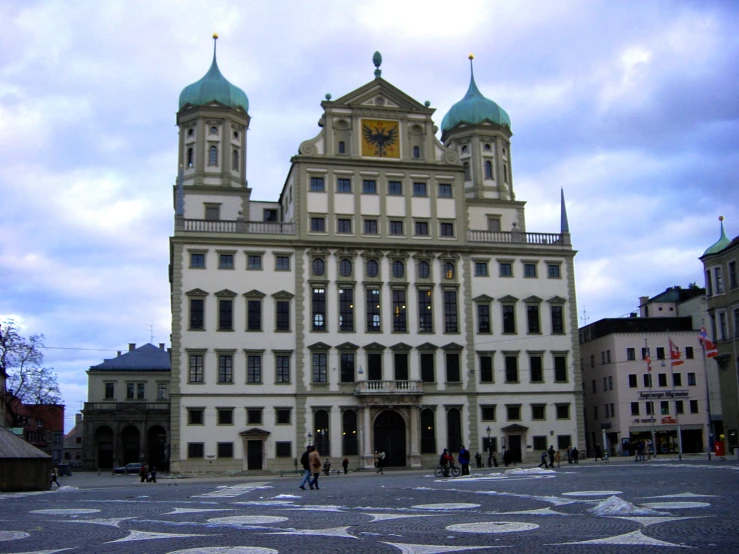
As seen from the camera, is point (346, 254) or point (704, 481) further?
point (346, 254)

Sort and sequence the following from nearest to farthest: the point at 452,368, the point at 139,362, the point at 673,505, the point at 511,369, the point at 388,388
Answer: the point at 673,505, the point at 388,388, the point at 452,368, the point at 511,369, the point at 139,362

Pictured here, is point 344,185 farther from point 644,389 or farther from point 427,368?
point 644,389

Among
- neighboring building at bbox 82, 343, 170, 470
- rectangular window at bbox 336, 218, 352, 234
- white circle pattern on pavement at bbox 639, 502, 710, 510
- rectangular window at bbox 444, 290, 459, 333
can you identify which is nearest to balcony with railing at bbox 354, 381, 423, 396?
rectangular window at bbox 444, 290, 459, 333

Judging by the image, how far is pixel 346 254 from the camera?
225ft

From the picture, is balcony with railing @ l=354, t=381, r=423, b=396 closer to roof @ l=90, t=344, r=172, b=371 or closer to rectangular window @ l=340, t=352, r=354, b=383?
rectangular window @ l=340, t=352, r=354, b=383

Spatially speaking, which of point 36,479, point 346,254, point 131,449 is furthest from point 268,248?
point 131,449

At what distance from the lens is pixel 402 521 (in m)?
20.2

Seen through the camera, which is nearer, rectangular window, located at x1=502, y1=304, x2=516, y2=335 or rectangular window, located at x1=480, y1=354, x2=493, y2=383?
rectangular window, located at x1=480, y1=354, x2=493, y2=383

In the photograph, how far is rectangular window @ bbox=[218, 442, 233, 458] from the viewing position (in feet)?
211

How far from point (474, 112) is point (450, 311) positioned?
22.0 metres

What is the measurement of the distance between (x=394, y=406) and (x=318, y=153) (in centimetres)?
2078

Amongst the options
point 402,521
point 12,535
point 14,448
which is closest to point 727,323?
point 14,448

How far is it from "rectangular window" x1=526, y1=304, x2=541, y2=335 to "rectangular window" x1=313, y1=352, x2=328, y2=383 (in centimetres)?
1703

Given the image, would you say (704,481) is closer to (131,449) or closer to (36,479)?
(36,479)
